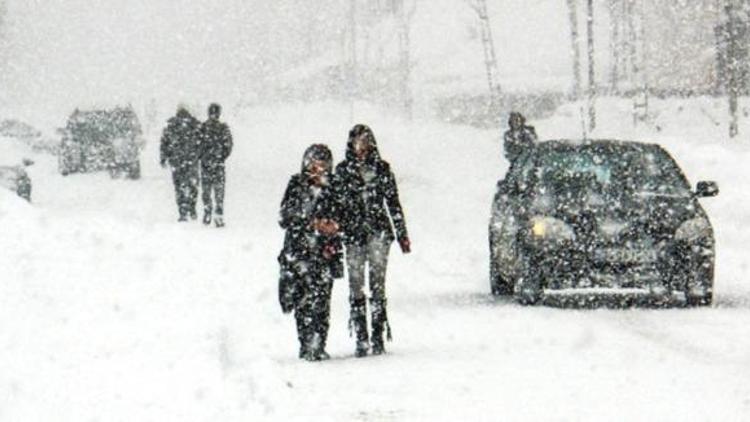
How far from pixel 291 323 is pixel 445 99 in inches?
2529

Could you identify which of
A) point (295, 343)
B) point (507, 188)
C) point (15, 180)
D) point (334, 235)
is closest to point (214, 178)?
point (15, 180)

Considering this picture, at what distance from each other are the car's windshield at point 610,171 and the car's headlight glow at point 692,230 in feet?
1.91

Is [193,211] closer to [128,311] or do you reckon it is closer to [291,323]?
[291,323]

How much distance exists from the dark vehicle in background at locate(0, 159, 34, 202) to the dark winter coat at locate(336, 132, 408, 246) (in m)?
15.7

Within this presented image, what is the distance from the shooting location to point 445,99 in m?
77.0

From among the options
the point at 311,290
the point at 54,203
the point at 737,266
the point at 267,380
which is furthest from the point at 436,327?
the point at 54,203

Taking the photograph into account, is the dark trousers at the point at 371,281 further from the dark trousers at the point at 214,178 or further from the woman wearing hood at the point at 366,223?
the dark trousers at the point at 214,178

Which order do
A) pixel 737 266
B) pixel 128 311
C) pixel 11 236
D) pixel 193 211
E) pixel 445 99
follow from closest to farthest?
pixel 128 311 → pixel 11 236 → pixel 737 266 → pixel 193 211 → pixel 445 99

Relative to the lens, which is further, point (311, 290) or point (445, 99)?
point (445, 99)

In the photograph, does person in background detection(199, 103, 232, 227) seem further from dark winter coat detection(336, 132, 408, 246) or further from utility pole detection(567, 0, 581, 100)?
utility pole detection(567, 0, 581, 100)

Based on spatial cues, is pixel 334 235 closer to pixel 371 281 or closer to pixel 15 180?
pixel 371 281

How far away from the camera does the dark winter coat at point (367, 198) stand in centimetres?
1073

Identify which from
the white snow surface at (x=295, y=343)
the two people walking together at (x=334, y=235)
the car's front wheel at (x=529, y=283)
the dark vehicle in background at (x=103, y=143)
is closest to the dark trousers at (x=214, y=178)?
the white snow surface at (x=295, y=343)

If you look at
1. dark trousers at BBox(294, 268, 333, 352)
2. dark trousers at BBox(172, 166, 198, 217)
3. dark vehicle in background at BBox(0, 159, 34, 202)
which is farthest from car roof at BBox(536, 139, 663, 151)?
dark vehicle in background at BBox(0, 159, 34, 202)
